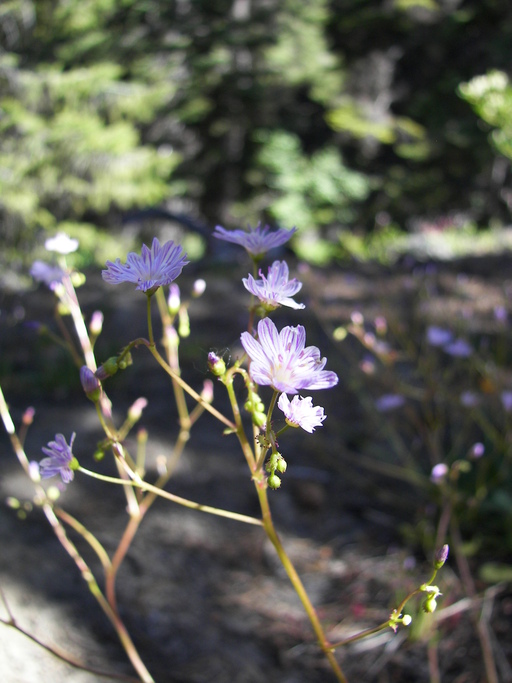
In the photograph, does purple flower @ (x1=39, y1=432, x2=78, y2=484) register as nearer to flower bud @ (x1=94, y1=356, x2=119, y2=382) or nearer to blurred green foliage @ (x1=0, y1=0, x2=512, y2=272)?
flower bud @ (x1=94, y1=356, x2=119, y2=382)

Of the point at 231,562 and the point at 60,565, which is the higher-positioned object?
the point at 60,565

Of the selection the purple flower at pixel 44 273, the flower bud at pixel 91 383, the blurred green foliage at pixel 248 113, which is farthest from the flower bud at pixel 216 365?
the blurred green foliage at pixel 248 113

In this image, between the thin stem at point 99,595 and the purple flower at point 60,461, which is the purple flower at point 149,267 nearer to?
the purple flower at point 60,461

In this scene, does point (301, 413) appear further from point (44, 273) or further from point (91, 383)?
point (44, 273)

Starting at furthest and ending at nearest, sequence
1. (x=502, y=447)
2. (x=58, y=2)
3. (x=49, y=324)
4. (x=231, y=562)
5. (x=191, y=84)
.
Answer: (x=191, y=84)
(x=58, y=2)
(x=49, y=324)
(x=231, y=562)
(x=502, y=447)

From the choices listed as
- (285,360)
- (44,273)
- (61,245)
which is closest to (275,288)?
(285,360)

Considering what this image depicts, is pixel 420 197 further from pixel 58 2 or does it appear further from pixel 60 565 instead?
pixel 60 565

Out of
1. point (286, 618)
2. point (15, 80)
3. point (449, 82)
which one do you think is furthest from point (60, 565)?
point (449, 82)
